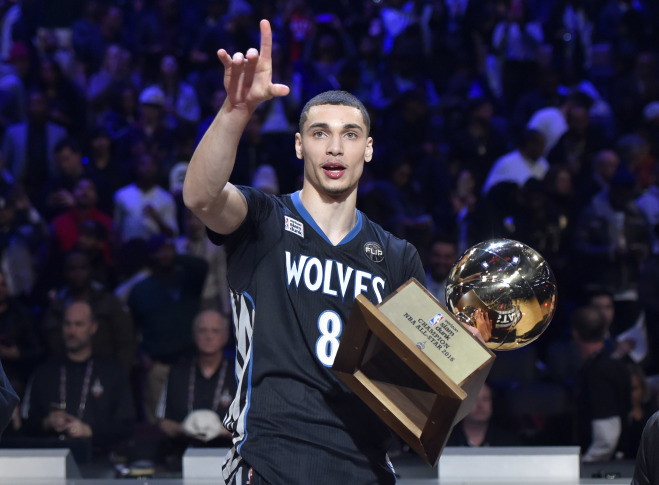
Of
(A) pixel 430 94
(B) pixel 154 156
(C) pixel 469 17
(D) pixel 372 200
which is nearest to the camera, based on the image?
(D) pixel 372 200

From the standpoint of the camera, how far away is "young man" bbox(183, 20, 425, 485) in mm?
2951

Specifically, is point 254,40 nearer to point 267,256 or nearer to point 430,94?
point 430,94

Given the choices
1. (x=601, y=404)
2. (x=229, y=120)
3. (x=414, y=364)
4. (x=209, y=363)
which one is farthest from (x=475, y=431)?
(x=229, y=120)

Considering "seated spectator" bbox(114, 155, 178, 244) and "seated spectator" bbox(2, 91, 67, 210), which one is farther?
"seated spectator" bbox(2, 91, 67, 210)

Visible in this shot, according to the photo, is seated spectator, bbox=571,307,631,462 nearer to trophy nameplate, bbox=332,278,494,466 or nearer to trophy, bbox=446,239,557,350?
trophy, bbox=446,239,557,350

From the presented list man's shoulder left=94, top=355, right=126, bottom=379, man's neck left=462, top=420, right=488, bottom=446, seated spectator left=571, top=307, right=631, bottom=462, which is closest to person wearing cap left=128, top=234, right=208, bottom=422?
man's shoulder left=94, top=355, right=126, bottom=379

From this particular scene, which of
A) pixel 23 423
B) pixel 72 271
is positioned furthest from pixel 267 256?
pixel 72 271

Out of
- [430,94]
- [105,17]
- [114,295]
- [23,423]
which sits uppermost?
[105,17]

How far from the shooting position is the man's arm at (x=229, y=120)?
2.87 m

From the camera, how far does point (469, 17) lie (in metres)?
10.7

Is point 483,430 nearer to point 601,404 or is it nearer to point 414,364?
point 601,404

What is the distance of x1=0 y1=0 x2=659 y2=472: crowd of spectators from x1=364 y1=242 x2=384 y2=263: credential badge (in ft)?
10.8

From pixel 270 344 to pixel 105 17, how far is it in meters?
8.32

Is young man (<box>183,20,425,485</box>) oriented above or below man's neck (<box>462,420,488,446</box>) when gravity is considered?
above
